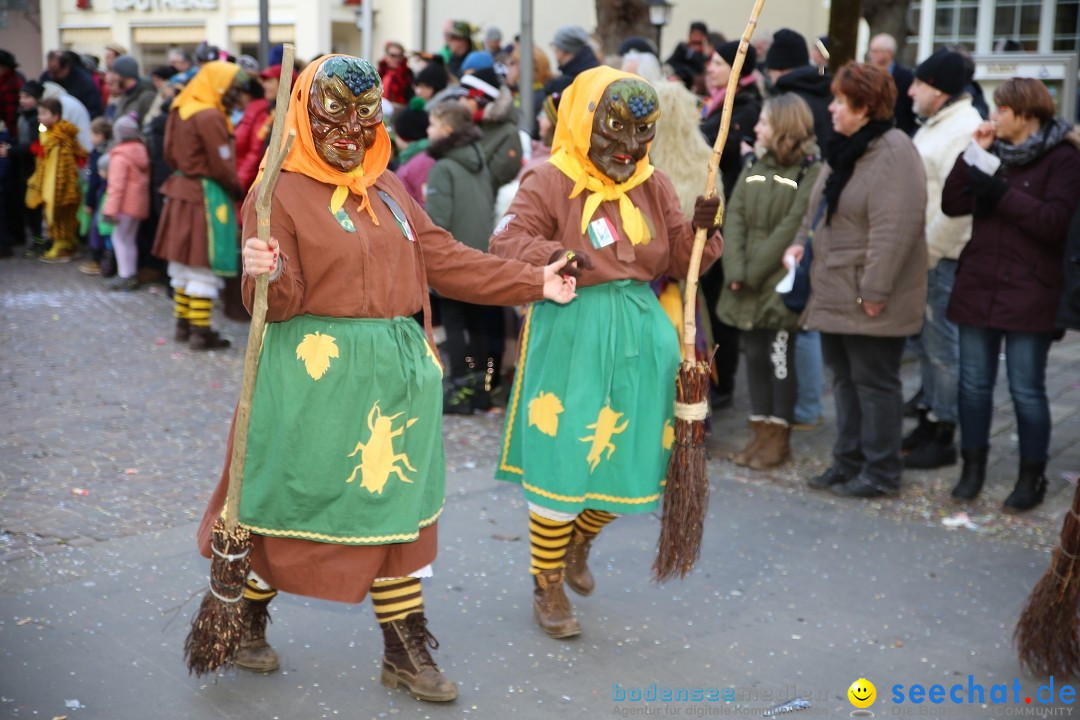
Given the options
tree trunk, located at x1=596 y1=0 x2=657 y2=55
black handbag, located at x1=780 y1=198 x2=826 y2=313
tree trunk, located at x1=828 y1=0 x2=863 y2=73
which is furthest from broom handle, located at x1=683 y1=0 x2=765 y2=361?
tree trunk, located at x1=596 y1=0 x2=657 y2=55

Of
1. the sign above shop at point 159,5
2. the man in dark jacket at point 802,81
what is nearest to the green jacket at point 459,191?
the man in dark jacket at point 802,81

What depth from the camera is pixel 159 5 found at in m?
27.9

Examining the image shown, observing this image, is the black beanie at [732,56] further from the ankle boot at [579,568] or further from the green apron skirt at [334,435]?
the green apron skirt at [334,435]

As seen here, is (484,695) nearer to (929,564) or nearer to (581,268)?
(581,268)

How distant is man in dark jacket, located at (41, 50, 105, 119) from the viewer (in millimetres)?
13461

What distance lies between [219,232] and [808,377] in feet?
14.4

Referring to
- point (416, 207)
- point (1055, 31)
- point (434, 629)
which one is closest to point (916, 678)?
point (434, 629)

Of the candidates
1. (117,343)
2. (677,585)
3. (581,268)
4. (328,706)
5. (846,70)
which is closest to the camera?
(328,706)

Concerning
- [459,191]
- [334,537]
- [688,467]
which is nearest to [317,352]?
[334,537]

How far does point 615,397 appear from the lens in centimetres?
432

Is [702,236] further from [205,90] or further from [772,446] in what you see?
[205,90]

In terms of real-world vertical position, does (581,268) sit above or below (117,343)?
above

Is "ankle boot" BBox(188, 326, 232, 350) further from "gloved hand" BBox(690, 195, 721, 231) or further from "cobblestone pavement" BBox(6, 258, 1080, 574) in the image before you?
"gloved hand" BBox(690, 195, 721, 231)

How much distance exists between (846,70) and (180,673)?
404cm
